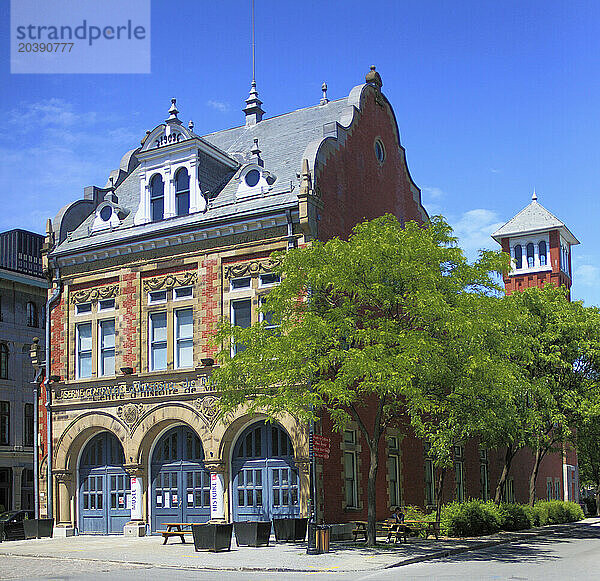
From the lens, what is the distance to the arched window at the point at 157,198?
111 ft

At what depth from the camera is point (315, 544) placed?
2370 centimetres

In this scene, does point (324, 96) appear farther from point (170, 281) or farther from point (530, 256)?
point (530, 256)

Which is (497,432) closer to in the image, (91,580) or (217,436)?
(217,436)

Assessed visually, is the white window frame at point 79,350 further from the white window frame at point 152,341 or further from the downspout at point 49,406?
the white window frame at point 152,341

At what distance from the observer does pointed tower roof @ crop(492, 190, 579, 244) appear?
67.9m

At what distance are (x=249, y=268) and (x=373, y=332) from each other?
7.63 m

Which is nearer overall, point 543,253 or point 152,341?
point 152,341

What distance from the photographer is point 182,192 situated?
3350cm

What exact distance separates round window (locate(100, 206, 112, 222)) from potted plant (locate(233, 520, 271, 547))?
14832 mm

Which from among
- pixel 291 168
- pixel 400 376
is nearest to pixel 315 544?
pixel 400 376

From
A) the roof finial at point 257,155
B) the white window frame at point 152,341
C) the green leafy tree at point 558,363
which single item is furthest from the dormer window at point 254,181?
the green leafy tree at point 558,363

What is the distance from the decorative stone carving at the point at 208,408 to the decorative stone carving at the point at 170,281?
4.41 metres

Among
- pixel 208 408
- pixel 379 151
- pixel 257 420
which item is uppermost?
pixel 379 151

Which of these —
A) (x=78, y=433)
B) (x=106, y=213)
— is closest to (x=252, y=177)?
(x=106, y=213)
